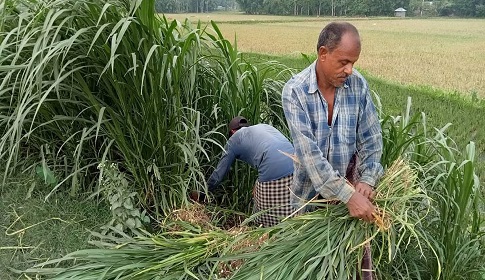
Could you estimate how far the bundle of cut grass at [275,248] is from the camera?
201 cm

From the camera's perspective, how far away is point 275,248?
7.05 ft

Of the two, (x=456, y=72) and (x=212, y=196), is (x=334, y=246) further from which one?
(x=456, y=72)

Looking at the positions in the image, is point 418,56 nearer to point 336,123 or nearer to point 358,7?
point 336,123

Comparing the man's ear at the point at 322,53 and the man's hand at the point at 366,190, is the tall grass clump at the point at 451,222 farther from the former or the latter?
the man's ear at the point at 322,53

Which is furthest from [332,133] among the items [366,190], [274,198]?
[274,198]

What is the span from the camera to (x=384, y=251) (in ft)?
7.11

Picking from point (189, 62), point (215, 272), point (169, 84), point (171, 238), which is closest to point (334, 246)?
point (215, 272)

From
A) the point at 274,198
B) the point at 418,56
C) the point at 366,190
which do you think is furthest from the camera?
the point at 418,56

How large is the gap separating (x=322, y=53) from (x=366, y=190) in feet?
1.83

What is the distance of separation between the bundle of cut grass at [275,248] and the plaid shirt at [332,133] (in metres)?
0.12

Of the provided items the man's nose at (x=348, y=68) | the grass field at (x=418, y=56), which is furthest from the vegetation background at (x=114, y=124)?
the grass field at (x=418, y=56)

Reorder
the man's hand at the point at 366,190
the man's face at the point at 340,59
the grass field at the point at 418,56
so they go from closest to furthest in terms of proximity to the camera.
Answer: the man's face at the point at 340,59 < the man's hand at the point at 366,190 < the grass field at the point at 418,56

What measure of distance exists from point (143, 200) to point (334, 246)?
4.09 ft

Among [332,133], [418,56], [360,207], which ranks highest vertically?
[332,133]
